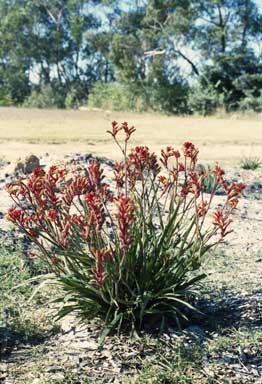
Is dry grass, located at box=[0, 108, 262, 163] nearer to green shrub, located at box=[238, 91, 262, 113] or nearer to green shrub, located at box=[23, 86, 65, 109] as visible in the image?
green shrub, located at box=[238, 91, 262, 113]

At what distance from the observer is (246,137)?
723 inches

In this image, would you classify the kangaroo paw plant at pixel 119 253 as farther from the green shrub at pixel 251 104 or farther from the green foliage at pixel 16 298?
the green shrub at pixel 251 104

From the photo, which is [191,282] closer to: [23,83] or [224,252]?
[224,252]

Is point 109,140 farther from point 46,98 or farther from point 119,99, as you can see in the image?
point 46,98

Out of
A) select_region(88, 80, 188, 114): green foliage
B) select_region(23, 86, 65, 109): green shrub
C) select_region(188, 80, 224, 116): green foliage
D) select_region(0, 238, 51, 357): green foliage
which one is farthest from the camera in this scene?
select_region(23, 86, 65, 109): green shrub

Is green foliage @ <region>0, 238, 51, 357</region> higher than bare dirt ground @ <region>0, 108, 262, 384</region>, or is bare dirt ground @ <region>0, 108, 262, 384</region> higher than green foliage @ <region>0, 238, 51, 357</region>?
green foliage @ <region>0, 238, 51, 357</region>

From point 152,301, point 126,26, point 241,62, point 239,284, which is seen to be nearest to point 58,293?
point 152,301

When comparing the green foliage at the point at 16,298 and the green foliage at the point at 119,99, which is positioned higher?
the green foliage at the point at 119,99

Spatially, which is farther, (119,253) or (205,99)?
(205,99)

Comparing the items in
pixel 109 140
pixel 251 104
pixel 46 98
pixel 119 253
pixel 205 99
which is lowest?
pixel 109 140

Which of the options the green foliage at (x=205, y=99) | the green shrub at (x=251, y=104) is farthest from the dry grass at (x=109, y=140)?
the green foliage at (x=205, y=99)

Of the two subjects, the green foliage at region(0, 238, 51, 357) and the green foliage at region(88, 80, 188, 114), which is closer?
the green foliage at region(0, 238, 51, 357)

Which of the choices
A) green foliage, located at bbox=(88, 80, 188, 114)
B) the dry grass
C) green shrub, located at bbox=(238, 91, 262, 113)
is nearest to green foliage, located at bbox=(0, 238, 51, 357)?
the dry grass

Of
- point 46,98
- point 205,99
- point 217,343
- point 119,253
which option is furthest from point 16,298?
point 46,98
